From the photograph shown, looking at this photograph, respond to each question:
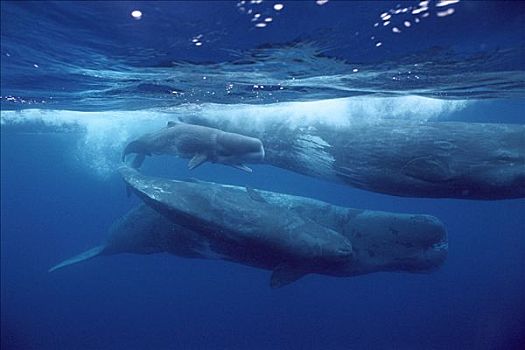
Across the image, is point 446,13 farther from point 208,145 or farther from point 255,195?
point 255,195

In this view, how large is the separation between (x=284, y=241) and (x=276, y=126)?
477 centimetres

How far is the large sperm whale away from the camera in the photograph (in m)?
11.0

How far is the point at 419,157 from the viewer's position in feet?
32.4

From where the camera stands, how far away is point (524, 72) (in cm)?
1426

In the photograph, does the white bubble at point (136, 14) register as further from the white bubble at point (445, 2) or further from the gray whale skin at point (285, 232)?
the white bubble at point (445, 2)

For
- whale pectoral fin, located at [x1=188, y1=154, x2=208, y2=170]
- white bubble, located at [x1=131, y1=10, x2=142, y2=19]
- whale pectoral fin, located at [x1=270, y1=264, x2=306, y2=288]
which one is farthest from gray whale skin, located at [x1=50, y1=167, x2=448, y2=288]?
white bubble, located at [x1=131, y1=10, x2=142, y2=19]

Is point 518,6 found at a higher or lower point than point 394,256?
higher

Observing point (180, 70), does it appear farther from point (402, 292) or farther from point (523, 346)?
point (402, 292)

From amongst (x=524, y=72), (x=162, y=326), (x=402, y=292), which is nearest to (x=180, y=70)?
(x=524, y=72)

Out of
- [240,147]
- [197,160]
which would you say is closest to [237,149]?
[240,147]

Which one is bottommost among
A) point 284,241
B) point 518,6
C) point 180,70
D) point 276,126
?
point 284,241

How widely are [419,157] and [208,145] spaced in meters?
5.44

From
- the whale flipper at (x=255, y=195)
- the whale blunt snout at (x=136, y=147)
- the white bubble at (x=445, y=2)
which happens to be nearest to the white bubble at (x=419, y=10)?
the white bubble at (x=445, y=2)

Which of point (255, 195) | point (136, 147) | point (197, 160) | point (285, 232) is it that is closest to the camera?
point (285, 232)
